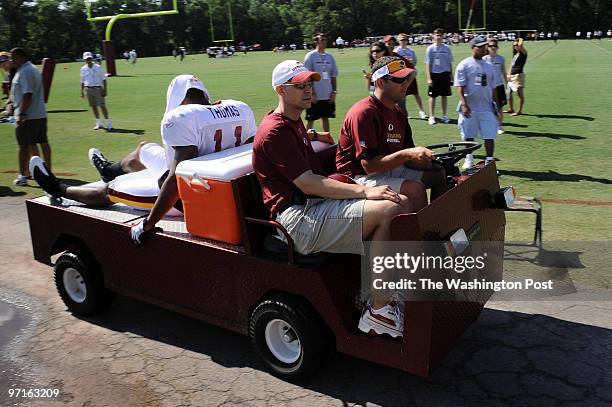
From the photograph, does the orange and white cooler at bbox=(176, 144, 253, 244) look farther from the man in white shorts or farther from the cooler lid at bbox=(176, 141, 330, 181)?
the man in white shorts

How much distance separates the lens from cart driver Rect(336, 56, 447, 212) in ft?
12.5

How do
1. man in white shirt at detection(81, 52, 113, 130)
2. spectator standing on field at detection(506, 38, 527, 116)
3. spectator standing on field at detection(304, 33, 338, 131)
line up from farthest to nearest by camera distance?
1. man in white shirt at detection(81, 52, 113, 130)
2. spectator standing on field at detection(506, 38, 527, 116)
3. spectator standing on field at detection(304, 33, 338, 131)

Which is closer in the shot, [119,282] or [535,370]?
[535,370]

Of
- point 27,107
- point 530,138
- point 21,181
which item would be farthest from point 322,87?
point 21,181

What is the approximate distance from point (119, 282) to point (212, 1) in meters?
100

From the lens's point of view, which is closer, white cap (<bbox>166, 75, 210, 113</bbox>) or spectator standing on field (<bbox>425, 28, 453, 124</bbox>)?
white cap (<bbox>166, 75, 210, 113</bbox>)

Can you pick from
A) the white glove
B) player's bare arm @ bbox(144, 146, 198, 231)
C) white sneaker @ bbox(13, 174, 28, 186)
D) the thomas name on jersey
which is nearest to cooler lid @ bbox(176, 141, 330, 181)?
player's bare arm @ bbox(144, 146, 198, 231)

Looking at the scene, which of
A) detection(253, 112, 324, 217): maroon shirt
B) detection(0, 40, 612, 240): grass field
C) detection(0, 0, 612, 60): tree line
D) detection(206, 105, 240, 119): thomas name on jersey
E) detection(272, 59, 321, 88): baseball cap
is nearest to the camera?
detection(253, 112, 324, 217): maroon shirt

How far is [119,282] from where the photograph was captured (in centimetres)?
456

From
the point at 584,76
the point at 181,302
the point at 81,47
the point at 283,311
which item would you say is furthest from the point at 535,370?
the point at 81,47

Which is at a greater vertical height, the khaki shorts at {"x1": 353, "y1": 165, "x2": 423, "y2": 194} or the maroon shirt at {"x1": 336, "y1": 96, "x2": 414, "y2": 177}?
the maroon shirt at {"x1": 336, "y1": 96, "x2": 414, "y2": 177}

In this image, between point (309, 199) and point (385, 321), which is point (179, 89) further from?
point (385, 321)

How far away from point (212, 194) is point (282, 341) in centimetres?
104

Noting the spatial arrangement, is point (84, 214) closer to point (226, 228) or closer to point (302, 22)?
point (226, 228)
